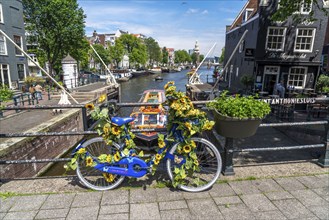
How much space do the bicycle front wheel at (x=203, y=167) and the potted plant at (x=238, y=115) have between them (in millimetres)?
292

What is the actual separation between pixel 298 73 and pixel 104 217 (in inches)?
752

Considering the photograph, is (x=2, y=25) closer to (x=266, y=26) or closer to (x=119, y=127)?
(x=266, y=26)

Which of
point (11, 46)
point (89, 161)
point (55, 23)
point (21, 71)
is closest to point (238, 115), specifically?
point (89, 161)

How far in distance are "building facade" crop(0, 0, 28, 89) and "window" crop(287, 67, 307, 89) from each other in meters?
23.8

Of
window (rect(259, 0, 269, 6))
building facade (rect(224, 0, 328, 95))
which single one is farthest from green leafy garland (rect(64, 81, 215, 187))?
window (rect(259, 0, 269, 6))

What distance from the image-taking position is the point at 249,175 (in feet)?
10.4

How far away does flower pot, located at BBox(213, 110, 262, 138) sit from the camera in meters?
2.74

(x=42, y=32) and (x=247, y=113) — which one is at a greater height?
(x=42, y=32)

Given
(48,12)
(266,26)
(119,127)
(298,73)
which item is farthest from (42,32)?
(119,127)

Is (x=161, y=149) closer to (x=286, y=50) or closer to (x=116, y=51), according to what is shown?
(x=286, y=50)

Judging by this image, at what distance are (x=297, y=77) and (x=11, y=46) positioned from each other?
25479mm

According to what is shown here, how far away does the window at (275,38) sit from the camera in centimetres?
1691

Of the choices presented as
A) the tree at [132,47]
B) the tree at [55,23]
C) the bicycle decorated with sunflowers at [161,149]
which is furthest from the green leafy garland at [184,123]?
the tree at [132,47]

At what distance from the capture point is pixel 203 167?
323 centimetres
